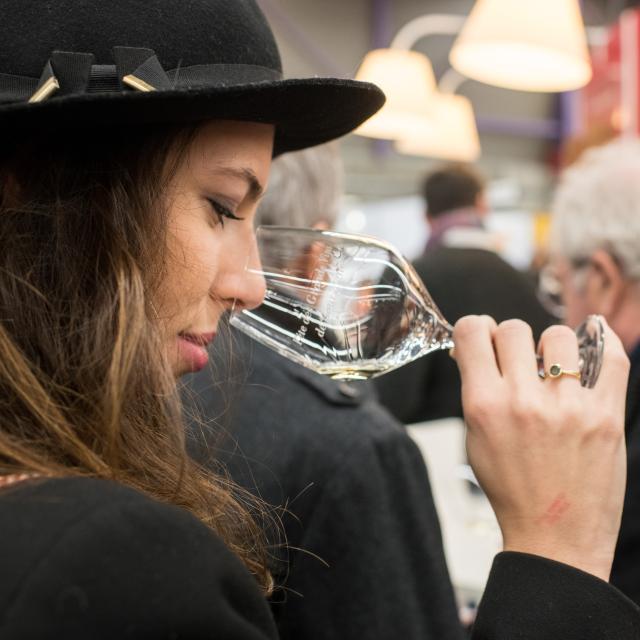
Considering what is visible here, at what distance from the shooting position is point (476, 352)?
0.85m

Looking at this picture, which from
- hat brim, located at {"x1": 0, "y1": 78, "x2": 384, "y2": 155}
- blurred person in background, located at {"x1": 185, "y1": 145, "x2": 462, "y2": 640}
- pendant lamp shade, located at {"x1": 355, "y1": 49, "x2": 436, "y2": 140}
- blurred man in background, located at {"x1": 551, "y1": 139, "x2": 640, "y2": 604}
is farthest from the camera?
pendant lamp shade, located at {"x1": 355, "y1": 49, "x2": 436, "y2": 140}

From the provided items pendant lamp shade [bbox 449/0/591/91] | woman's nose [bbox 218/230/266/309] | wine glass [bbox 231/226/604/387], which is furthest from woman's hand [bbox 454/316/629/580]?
pendant lamp shade [bbox 449/0/591/91]

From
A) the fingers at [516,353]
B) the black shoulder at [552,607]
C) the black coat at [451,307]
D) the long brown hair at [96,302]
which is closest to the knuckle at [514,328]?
the fingers at [516,353]

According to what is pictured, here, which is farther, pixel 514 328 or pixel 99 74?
pixel 514 328

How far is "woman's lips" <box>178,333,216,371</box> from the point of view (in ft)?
2.74

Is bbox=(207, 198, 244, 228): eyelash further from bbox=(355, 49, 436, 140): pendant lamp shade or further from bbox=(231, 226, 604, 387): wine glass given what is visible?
bbox=(355, 49, 436, 140): pendant lamp shade

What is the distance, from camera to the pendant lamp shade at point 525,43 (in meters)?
2.52

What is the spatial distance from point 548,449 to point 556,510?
6cm

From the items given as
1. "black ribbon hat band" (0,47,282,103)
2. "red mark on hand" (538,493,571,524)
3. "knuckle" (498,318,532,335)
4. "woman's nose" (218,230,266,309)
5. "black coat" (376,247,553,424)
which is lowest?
"black coat" (376,247,553,424)

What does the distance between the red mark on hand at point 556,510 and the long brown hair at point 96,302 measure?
31cm

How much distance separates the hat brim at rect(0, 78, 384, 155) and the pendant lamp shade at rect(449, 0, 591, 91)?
1748 mm

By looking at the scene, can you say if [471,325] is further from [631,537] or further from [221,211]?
[631,537]

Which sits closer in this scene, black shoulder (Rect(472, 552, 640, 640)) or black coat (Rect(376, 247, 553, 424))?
black shoulder (Rect(472, 552, 640, 640))

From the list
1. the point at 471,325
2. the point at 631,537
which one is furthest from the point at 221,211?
the point at 631,537
